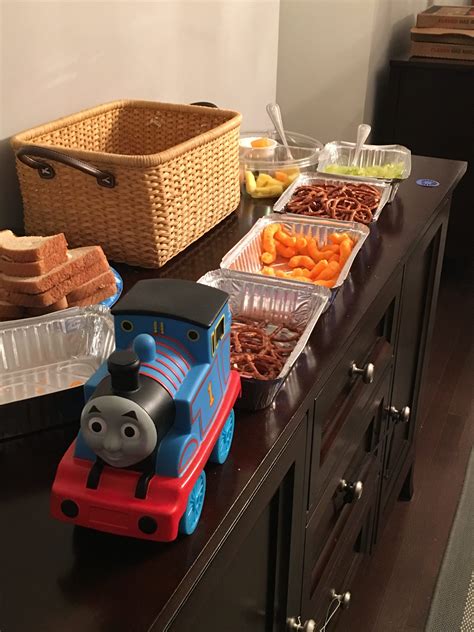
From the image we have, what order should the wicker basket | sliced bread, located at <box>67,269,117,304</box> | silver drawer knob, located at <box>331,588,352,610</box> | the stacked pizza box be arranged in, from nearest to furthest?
sliced bread, located at <box>67,269,117,304</box>, the wicker basket, silver drawer knob, located at <box>331,588,352,610</box>, the stacked pizza box

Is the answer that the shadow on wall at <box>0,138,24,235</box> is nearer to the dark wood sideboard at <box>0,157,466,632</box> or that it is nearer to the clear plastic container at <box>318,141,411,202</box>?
the dark wood sideboard at <box>0,157,466,632</box>

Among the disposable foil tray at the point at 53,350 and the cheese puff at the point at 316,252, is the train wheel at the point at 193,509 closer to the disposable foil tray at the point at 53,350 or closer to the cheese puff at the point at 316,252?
the disposable foil tray at the point at 53,350

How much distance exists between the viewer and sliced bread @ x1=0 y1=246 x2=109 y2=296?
34.6 inches

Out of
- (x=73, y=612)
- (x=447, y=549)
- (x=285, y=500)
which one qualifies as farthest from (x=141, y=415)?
(x=447, y=549)

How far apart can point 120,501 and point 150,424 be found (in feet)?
0.25

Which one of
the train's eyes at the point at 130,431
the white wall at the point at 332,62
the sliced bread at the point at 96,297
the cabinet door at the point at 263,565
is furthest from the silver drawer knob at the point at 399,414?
the white wall at the point at 332,62

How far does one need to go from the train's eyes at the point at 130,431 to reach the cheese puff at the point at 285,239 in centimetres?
66

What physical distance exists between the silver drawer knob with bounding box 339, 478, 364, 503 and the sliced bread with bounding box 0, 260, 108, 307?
55cm

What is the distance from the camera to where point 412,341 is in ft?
5.37

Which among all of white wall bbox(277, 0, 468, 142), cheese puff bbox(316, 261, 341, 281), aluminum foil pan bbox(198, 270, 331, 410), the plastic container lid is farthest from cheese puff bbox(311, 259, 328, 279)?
white wall bbox(277, 0, 468, 142)

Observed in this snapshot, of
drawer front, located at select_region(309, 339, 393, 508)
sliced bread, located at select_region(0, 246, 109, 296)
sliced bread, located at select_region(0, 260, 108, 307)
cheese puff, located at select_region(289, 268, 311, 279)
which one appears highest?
sliced bread, located at select_region(0, 246, 109, 296)

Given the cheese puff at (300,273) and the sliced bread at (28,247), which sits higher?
the sliced bread at (28,247)

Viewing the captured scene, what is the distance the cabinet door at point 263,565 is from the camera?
695 mm

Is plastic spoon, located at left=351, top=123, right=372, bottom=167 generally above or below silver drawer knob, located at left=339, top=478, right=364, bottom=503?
above
